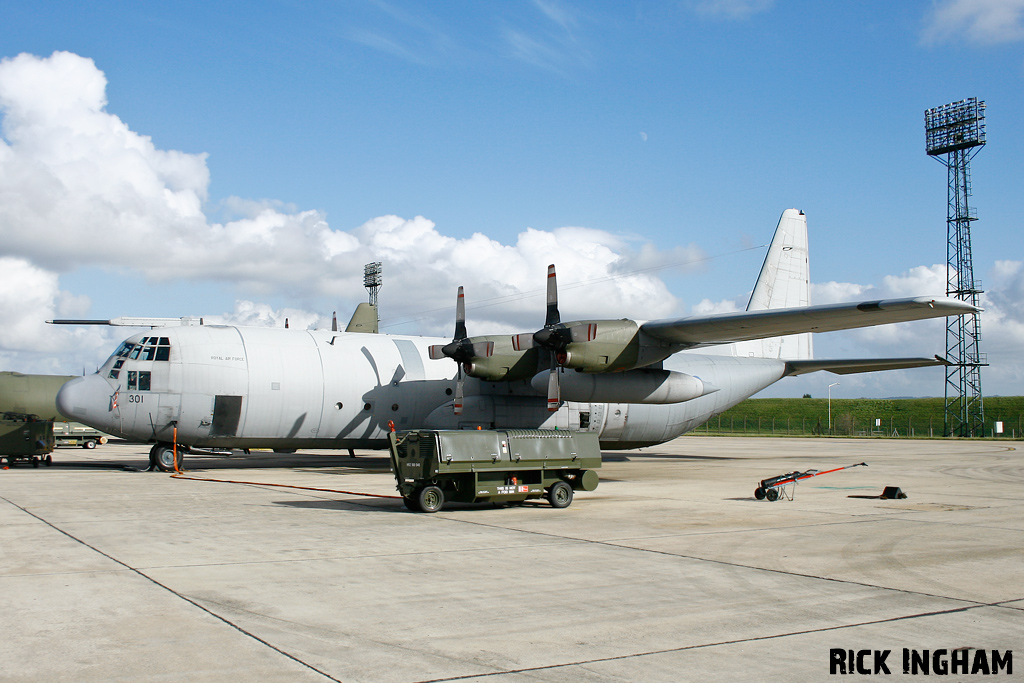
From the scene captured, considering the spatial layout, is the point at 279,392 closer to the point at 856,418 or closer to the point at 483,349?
the point at 483,349

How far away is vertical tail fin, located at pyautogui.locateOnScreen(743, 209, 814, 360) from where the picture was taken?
28.6 metres

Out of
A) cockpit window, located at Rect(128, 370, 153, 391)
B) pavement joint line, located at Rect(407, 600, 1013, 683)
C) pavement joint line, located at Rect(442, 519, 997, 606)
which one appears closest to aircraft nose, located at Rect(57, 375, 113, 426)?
cockpit window, located at Rect(128, 370, 153, 391)

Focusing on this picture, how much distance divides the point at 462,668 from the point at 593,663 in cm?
88

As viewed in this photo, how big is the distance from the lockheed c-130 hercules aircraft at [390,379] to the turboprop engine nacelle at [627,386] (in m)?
0.04

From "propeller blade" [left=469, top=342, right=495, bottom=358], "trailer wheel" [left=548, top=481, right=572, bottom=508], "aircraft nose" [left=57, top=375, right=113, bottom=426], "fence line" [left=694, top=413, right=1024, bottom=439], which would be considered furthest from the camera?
"fence line" [left=694, top=413, right=1024, bottom=439]

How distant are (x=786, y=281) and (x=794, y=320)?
33.9ft

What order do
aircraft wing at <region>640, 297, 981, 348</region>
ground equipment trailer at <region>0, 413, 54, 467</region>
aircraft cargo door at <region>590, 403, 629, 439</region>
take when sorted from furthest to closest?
aircraft cargo door at <region>590, 403, 629, 439</region>, ground equipment trailer at <region>0, 413, 54, 467</region>, aircraft wing at <region>640, 297, 981, 348</region>

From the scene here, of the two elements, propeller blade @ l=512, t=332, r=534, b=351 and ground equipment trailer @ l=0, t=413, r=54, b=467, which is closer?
propeller blade @ l=512, t=332, r=534, b=351

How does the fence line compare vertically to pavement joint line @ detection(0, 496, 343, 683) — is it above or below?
above

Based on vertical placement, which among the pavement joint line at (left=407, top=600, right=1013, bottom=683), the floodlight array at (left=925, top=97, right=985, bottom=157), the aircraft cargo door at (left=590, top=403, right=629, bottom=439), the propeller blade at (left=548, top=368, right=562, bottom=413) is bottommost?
the pavement joint line at (left=407, top=600, right=1013, bottom=683)

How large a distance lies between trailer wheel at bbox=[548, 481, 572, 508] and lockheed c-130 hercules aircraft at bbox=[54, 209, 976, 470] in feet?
17.9

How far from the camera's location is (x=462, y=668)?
524cm

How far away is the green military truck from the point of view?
13266mm

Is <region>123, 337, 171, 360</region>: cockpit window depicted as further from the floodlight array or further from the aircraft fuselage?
the floodlight array
